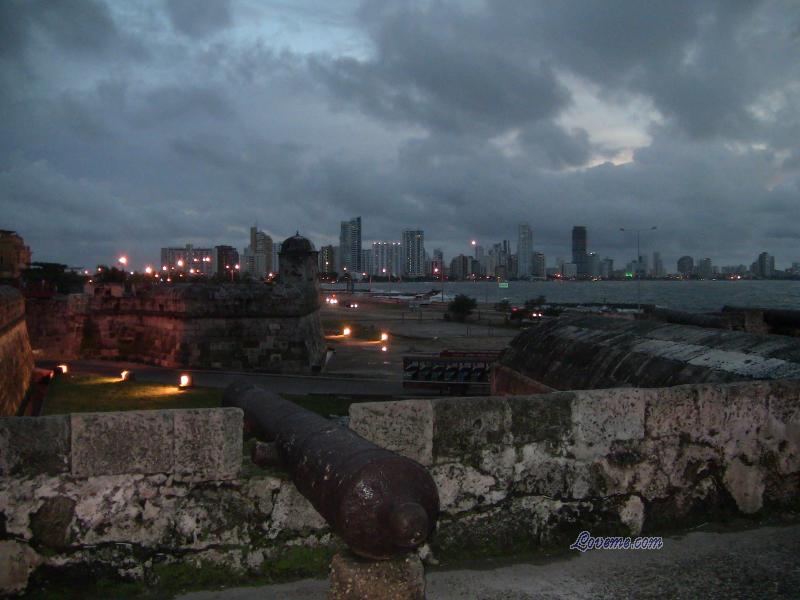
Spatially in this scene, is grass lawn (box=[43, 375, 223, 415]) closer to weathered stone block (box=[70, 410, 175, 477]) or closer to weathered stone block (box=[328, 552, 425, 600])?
weathered stone block (box=[70, 410, 175, 477])

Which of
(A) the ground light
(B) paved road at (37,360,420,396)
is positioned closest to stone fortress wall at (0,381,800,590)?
(B) paved road at (37,360,420,396)

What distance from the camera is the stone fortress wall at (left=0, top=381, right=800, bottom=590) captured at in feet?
10.3

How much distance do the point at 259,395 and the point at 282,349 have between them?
17959 mm

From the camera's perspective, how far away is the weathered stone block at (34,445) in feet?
10.1

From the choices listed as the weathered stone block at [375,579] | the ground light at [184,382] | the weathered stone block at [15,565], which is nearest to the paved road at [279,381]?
the ground light at [184,382]

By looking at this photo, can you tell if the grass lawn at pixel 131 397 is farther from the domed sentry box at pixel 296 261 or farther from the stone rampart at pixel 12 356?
the domed sentry box at pixel 296 261

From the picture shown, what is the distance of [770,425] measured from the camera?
13.1 feet

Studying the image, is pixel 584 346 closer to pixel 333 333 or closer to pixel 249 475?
pixel 249 475

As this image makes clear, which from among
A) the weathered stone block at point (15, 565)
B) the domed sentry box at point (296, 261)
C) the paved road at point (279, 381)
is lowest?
the paved road at point (279, 381)

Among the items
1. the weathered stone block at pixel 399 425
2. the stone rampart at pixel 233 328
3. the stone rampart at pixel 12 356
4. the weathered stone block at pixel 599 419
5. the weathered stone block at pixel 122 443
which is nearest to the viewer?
the weathered stone block at pixel 122 443

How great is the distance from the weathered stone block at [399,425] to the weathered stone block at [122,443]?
3.35 feet

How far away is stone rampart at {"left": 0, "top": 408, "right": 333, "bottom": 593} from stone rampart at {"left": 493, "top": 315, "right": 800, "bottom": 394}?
12.0ft

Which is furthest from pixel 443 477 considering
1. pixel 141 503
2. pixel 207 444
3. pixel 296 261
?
pixel 296 261
